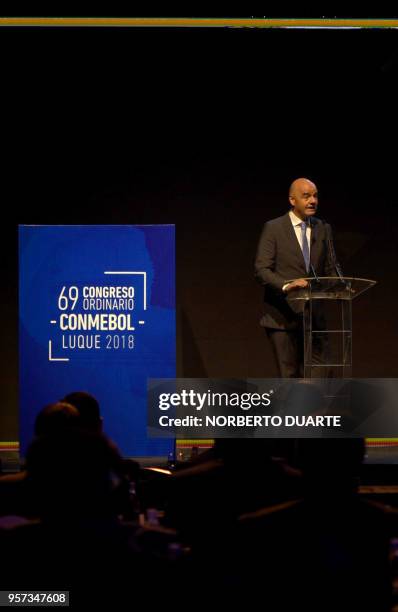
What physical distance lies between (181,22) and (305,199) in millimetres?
2343

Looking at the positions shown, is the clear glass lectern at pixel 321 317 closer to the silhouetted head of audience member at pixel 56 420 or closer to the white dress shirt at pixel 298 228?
the white dress shirt at pixel 298 228

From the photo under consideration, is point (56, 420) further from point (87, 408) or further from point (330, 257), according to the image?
point (330, 257)

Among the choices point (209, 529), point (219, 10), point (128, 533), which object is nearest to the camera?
point (128, 533)

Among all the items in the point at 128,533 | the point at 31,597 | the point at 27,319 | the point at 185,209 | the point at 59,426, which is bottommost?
the point at 31,597

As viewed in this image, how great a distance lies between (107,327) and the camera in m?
5.88

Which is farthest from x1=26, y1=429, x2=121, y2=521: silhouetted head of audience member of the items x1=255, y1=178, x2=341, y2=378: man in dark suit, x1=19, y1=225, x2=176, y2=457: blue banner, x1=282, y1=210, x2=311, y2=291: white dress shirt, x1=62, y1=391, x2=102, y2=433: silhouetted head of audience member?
x1=282, y1=210, x2=311, y2=291: white dress shirt

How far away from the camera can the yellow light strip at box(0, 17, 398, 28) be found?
7.45 metres

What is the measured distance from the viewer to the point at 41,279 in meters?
5.96

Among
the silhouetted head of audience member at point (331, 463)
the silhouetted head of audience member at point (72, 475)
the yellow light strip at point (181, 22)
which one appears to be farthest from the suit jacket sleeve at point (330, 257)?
the silhouetted head of audience member at point (72, 475)

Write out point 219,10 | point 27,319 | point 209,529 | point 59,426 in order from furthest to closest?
point 219,10, point 27,319, point 209,529, point 59,426

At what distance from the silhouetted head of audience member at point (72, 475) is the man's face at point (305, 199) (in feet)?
11.7

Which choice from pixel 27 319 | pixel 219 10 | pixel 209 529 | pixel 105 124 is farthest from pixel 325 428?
pixel 105 124

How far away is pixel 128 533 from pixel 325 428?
6.02 feet

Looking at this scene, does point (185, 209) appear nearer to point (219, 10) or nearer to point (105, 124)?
point (105, 124)
